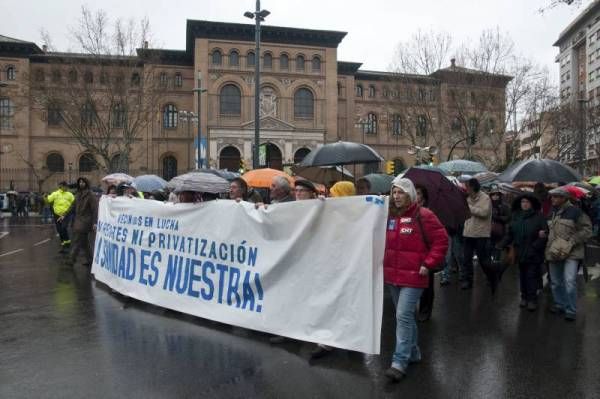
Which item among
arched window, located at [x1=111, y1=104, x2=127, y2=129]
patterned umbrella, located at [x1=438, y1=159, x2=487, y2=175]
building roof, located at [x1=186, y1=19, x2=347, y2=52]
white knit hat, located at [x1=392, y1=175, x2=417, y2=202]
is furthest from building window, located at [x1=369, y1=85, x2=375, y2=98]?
white knit hat, located at [x1=392, y1=175, x2=417, y2=202]

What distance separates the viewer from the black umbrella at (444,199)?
7.66m

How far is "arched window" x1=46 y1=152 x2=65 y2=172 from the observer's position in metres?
48.2

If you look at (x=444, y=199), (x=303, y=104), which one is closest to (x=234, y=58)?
(x=303, y=104)

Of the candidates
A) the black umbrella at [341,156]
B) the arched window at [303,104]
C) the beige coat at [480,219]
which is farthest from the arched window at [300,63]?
the beige coat at [480,219]

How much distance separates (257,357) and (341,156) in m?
6.01

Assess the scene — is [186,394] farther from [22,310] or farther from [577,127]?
[577,127]

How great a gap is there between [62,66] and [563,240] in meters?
29.3

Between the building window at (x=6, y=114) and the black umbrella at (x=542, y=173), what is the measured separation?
49179mm

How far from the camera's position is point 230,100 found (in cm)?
4572

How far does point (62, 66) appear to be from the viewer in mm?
29547

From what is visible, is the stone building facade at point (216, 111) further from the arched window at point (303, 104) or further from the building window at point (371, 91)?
the building window at point (371, 91)

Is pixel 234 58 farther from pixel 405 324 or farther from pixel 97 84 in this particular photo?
pixel 405 324

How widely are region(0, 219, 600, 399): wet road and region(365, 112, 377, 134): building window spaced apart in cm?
4757

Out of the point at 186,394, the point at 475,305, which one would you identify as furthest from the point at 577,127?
the point at 186,394
